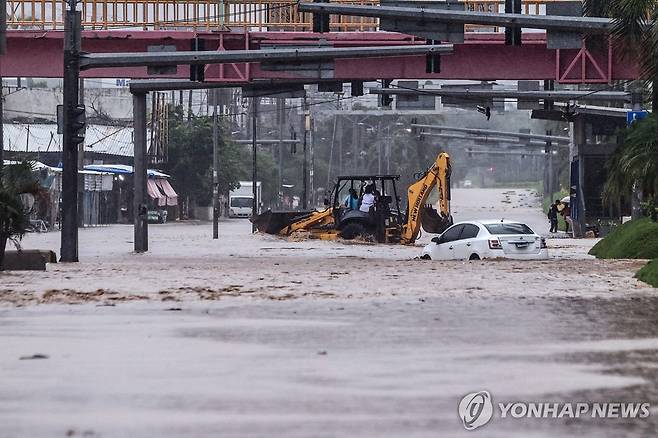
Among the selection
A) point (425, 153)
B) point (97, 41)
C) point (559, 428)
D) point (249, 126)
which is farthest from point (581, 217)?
point (425, 153)

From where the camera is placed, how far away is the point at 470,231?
133 ft

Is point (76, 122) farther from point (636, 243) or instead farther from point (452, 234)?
point (636, 243)

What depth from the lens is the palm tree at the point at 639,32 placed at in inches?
1441

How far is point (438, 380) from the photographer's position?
1357 centimetres

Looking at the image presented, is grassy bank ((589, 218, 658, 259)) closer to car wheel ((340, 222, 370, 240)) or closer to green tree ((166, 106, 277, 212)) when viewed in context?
car wheel ((340, 222, 370, 240))

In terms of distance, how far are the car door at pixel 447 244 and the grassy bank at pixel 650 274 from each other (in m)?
11.2

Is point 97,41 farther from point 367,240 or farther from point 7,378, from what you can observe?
point 7,378

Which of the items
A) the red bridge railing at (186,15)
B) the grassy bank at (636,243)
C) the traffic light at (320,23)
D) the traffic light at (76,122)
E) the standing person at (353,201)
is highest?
the red bridge railing at (186,15)

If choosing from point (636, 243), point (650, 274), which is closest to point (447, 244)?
point (636, 243)

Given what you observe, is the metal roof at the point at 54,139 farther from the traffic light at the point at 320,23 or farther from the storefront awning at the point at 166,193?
the traffic light at the point at 320,23

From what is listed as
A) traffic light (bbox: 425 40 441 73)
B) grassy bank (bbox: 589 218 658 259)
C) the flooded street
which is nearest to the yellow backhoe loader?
traffic light (bbox: 425 40 441 73)

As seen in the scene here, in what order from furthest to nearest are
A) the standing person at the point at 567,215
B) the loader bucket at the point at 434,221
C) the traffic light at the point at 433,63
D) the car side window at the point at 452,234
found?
1. the standing person at the point at 567,215
2. the loader bucket at the point at 434,221
3. the traffic light at the point at 433,63
4. the car side window at the point at 452,234

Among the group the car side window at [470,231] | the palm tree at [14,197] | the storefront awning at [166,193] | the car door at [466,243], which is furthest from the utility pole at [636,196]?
the storefront awning at [166,193]

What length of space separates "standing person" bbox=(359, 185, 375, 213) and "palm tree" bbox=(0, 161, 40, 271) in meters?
24.8
